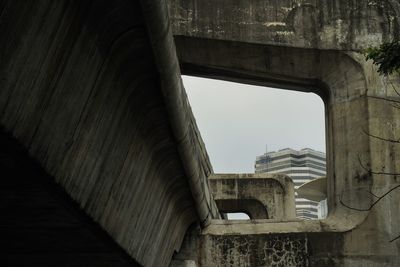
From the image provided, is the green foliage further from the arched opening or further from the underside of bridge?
the arched opening

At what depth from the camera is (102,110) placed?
4922mm

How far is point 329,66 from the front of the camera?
1220 cm

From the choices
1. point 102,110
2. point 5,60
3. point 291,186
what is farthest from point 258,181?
point 5,60

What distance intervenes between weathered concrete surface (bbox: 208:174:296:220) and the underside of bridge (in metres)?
8.90

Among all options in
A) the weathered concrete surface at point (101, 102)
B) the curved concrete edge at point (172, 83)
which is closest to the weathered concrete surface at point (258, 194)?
the curved concrete edge at point (172, 83)

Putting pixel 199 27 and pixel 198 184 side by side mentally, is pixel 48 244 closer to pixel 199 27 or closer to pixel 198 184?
pixel 198 184

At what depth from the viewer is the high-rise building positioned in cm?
10906

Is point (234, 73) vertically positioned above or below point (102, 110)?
above

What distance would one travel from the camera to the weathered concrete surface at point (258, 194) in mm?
21375

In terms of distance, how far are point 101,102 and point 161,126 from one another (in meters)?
1.44

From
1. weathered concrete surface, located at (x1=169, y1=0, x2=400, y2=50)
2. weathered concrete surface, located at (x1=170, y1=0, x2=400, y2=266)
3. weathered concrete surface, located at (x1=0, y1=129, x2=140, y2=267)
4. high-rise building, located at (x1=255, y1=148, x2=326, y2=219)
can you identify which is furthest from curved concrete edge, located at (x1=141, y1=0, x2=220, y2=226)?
high-rise building, located at (x1=255, y1=148, x2=326, y2=219)

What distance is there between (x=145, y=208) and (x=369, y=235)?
5135 millimetres

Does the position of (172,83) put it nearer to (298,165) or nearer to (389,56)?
(389,56)

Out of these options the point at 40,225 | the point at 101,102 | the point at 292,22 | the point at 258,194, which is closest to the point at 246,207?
the point at 258,194
